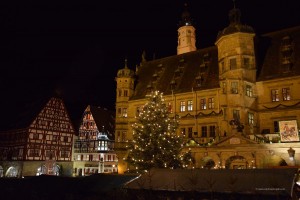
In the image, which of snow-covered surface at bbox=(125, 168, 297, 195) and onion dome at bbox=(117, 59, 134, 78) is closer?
snow-covered surface at bbox=(125, 168, 297, 195)

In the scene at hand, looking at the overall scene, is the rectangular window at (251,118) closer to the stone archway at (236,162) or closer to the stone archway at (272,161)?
the stone archway at (236,162)

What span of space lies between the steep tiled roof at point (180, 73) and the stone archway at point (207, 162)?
31.0ft

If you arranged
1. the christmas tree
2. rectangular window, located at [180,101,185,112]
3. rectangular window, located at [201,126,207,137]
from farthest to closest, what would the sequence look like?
rectangular window, located at [180,101,185,112] < rectangular window, located at [201,126,207,137] < the christmas tree

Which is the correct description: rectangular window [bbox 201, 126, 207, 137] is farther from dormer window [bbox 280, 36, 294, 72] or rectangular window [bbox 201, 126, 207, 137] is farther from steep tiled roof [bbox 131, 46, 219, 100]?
dormer window [bbox 280, 36, 294, 72]

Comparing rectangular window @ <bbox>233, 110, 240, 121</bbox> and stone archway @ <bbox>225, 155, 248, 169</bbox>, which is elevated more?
rectangular window @ <bbox>233, 110, 240, 121</bbox>

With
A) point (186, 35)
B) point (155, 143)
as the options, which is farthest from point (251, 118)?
point (186, 35)

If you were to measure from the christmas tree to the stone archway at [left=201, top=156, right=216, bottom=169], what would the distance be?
7.03 metres

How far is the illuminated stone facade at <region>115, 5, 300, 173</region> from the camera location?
31844 millimetres

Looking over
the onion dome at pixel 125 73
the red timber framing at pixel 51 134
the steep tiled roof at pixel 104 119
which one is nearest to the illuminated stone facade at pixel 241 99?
the onion dome at pixel 125 73

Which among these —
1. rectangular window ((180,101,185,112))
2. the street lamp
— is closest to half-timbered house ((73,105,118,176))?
rectangular window ((180,101,185,112))

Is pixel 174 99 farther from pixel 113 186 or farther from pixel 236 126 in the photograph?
pixel 113 186

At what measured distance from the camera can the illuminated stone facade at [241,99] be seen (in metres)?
31.8

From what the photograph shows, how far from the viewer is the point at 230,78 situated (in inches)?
1439

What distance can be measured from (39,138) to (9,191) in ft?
130
